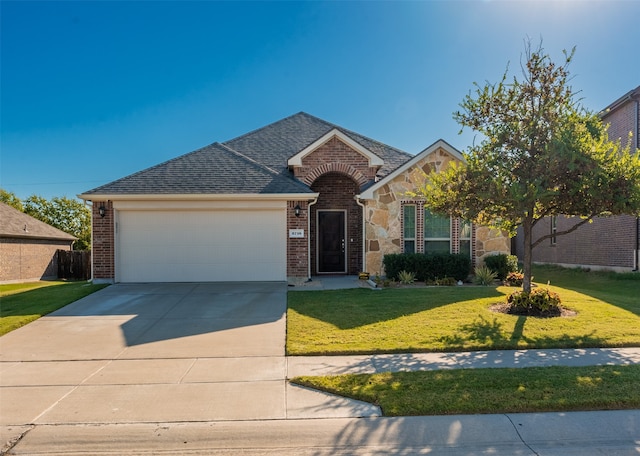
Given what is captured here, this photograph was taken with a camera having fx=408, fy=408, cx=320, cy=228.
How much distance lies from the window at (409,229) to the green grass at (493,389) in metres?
8.01

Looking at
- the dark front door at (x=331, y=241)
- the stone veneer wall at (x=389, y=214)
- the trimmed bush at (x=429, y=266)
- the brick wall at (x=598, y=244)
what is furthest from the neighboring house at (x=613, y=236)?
the dark front door at (x=331, y=241)

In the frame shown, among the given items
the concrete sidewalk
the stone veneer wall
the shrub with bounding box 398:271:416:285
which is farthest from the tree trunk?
the stone veneer wall

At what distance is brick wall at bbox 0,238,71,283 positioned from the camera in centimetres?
1961

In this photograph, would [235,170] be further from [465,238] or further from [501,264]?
[501,264]

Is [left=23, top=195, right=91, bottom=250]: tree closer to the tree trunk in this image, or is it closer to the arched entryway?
the arched entryway

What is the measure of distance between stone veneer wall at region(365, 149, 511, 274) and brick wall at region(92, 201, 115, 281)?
788 centimetres

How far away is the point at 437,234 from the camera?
13.2m

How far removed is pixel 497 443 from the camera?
359 cm

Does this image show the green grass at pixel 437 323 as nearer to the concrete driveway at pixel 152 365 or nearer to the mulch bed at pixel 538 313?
the mulch bed at pixel 538 313

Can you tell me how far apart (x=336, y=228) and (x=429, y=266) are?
388 centimetres

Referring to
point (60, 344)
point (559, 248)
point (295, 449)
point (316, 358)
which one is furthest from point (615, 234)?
point (60, 344)

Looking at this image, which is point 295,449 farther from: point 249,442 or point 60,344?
Answer: point 60,344

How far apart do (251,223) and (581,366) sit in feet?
30.5

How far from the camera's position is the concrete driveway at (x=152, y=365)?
14.0 feet
